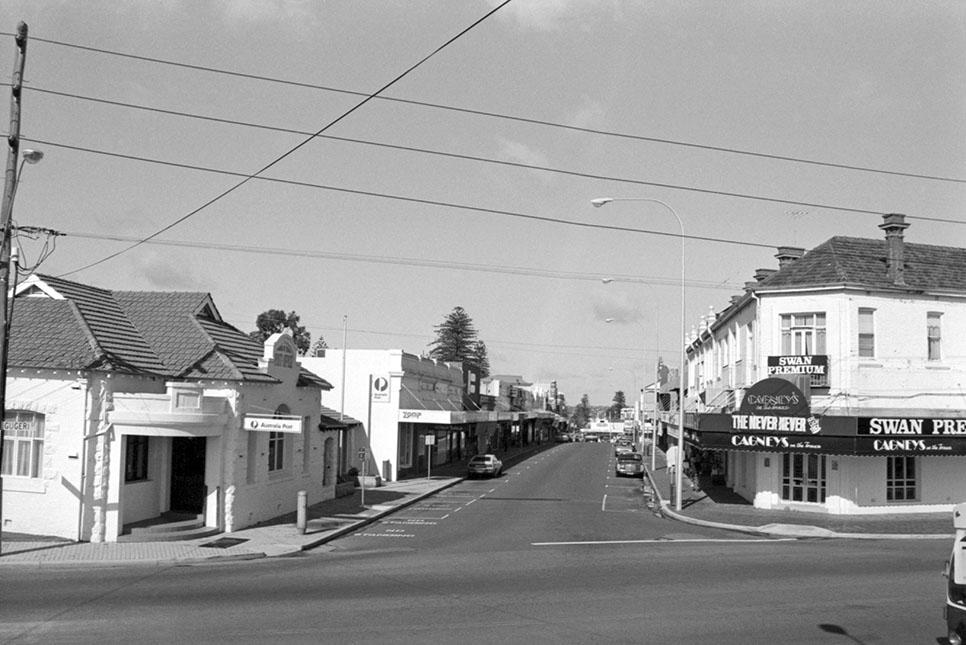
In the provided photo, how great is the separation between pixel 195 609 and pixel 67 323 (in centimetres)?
1338

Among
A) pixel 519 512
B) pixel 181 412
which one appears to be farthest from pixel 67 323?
pixel 519 512

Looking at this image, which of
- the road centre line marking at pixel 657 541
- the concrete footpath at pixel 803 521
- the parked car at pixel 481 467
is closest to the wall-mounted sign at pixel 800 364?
the concrete footpath at pixel 803 521

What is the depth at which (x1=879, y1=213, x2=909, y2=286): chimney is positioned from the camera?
32.0m

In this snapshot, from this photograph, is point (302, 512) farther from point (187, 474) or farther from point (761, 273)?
point (761, 273)

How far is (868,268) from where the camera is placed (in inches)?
1283

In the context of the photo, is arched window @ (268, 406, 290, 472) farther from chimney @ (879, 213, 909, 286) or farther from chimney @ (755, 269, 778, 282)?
chimney @ (755, 269, 778, 282)

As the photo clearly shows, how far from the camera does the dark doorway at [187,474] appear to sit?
998 inches

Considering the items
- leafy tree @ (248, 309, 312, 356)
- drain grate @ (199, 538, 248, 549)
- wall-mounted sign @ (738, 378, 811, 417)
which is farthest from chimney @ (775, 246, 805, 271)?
leafy tree @ (248, 309, 312, 356)

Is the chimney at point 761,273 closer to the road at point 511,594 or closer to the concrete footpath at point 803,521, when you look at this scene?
the concrete footpath at point 803,521

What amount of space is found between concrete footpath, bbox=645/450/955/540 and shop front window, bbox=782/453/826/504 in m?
0.83

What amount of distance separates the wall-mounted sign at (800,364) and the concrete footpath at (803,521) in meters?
5.20

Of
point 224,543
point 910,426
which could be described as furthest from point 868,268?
point 224,543

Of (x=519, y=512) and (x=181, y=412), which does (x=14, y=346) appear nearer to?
(x=181, y=412)

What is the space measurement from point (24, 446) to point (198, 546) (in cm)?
566
